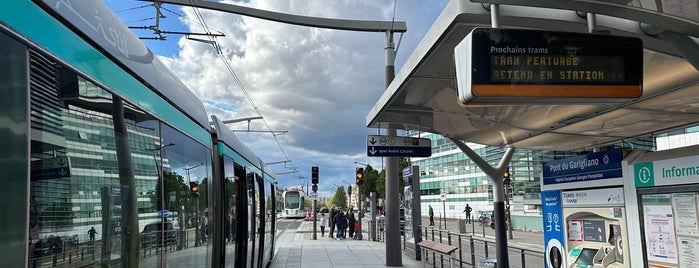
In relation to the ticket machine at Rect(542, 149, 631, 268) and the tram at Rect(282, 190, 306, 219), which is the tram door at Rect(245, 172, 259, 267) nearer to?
the ticket machine at Rect(542, 149, 631, 268)

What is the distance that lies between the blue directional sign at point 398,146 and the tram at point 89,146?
19.9 feet

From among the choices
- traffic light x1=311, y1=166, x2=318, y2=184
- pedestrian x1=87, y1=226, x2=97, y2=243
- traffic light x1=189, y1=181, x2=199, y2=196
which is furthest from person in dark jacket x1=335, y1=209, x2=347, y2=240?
pedestrian x1=87, y1=226, x2=97, y2=243

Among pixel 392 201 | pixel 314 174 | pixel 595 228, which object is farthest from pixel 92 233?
pixel 314 174

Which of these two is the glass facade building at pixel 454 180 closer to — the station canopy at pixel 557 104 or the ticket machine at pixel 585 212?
the station canopy at pixel 557 104

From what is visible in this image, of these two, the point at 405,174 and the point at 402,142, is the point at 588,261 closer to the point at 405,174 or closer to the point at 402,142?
the point at 402,142

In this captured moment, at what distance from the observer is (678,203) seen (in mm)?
4988

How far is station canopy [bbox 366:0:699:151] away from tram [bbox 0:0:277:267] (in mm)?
2355

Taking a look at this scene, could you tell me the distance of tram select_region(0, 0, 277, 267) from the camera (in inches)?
80.7

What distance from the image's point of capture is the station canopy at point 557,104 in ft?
11.5

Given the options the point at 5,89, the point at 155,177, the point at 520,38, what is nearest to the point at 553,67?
the point at 520,38

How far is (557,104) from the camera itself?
377cm

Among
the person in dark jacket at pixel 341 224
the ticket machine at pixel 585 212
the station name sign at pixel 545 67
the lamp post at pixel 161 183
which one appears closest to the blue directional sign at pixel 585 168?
the ticket machine at pixel 585 212

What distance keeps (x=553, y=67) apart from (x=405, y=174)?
13.8 metres

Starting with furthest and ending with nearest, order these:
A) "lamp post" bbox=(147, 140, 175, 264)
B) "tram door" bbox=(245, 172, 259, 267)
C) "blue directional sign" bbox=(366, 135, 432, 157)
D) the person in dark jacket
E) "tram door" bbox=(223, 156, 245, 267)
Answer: the person in dark jacket < "blue directional sign" bbox=(366, 135, 432, 157) < "tram door" bbox=(245, 172, 259, 267) < "tram door" bbox=(223, 156, 245, 267) < "lamp post" bbox=(147, 140, 175, 264)
